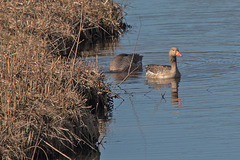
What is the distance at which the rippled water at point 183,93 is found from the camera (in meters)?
9.01

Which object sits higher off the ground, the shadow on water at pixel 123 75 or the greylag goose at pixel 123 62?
the greylag goose at pixel 123 62

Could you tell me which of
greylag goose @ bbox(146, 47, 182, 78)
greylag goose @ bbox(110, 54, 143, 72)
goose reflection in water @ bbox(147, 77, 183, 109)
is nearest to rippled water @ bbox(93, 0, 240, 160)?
goose reflection in water @ bbox(147, 77, 183, 109)

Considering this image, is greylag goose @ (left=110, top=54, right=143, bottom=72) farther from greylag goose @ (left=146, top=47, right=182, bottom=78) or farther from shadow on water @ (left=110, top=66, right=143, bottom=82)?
greylag goose @ (left=146, top=47, right=182, bottom=78)

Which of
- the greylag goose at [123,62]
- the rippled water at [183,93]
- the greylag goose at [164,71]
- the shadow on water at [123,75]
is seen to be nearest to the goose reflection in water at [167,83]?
the rippled water at [183,93]

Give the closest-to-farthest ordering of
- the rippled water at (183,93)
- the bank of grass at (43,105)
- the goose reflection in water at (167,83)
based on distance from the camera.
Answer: the bank of grass at (43,105) < the rippled water at (183,93) < the goose reflection in water at (167,83)

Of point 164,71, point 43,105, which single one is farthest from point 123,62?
point 43,105

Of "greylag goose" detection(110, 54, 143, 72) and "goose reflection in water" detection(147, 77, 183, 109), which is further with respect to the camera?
"greylag goose" detection(110, 54, 143, 72)

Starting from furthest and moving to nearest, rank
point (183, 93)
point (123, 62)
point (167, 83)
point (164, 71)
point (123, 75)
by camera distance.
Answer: point (123, 62)
point (123, 75)
point (164, 71)
point (167, 83)
point (183, 93)

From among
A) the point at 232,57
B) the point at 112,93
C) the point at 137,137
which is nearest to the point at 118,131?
the point at 137,137

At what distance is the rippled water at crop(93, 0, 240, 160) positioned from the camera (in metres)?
9.01

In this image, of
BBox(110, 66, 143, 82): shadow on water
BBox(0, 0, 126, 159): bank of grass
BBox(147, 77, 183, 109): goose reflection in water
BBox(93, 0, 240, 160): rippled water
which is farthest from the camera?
BBox(110, 66, 143, 82): shadow on water

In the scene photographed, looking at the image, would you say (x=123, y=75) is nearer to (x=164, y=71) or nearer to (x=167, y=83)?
(x=164, y=71)

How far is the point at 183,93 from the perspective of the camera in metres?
12.8

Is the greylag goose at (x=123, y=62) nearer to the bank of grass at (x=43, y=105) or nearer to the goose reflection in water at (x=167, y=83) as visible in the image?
the goose reflection in water at (x=167, y=83)
